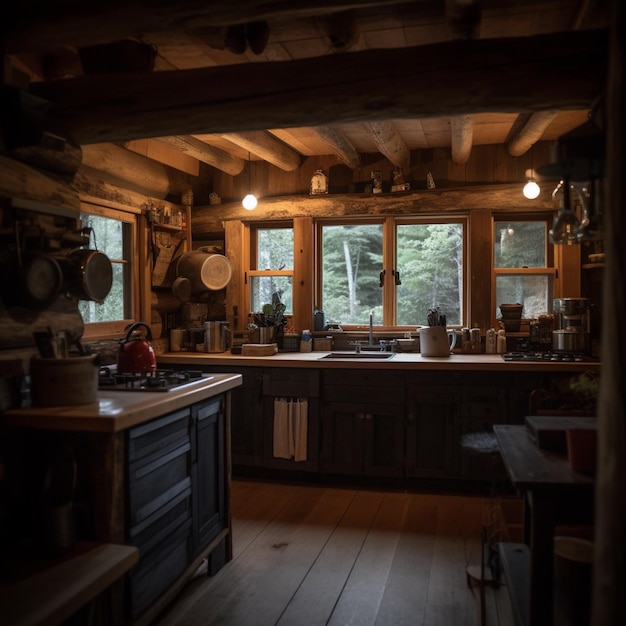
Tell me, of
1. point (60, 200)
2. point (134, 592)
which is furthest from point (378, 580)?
point (60, 200)

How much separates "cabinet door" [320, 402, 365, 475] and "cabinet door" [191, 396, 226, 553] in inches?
52.0

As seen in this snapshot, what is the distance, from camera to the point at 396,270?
497 cm

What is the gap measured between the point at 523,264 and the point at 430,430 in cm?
167

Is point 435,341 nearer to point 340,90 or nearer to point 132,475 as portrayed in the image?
point 340,90

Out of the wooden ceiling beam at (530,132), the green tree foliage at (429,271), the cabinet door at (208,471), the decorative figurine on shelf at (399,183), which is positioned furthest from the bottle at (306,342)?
the wooden ceiling beam at (530,132)

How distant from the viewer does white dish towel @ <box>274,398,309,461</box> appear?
4266mm

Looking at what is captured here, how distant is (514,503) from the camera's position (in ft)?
10.9

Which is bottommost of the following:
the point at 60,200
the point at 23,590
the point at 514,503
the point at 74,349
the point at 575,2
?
the point at 514,503

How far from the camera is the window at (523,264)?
4727mm

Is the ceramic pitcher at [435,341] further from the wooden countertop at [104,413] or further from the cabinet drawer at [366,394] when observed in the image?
the wooden countertop at [104,413]

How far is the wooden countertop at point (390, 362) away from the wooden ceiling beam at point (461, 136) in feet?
5.14

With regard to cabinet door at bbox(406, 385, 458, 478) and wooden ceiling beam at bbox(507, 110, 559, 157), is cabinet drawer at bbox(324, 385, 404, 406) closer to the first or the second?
cabinet door at bbox(406, 385, 458, 478)

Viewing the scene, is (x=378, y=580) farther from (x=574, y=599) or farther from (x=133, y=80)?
(x=133, y=80)

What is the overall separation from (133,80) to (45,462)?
66.3 inches
